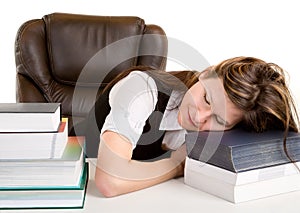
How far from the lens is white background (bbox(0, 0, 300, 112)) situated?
2.82 m

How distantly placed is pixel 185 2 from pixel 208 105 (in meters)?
1.82

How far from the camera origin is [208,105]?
1165 millimetres

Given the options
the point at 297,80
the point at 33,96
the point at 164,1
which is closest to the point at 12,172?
the point at 33,96

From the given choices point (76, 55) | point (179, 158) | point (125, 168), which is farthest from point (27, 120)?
point (76, 55)

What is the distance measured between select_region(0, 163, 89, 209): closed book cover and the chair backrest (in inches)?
49.0

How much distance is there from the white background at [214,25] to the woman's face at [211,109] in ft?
5.53

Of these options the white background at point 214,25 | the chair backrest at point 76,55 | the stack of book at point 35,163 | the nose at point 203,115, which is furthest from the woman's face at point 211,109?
the white background at point 214,25

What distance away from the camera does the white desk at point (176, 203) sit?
0.95 metres

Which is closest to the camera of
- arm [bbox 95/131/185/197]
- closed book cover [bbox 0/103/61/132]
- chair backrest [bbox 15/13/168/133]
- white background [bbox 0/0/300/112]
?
closed book cover [bbox 0/103/61/132]

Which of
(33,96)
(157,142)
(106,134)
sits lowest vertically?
(33,96)

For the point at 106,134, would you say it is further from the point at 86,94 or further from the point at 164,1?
the point at 164,1

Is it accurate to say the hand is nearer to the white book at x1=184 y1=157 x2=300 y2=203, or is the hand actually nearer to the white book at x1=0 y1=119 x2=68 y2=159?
the white book at x1=184 y1=157 x2=300 y2=203

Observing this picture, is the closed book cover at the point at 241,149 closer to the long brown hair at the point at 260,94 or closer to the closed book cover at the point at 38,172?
the long brown hair at the point at 260,94

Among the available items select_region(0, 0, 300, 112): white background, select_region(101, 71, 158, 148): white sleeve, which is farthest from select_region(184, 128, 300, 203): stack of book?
select_region(0, 0, 300, 112): white background
